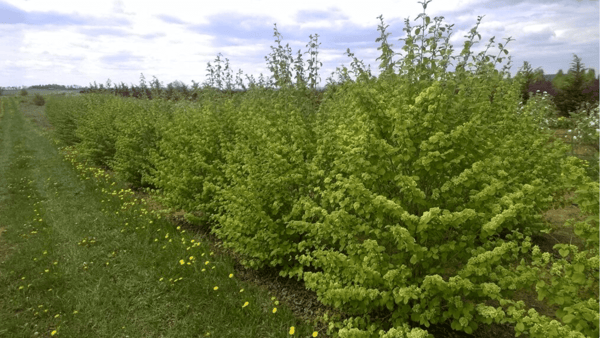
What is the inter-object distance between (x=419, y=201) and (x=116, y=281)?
156 inches

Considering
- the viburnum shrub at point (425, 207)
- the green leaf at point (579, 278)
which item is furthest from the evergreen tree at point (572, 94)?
the green leaf at point (579, 278)

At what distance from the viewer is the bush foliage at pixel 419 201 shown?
2.49 meters

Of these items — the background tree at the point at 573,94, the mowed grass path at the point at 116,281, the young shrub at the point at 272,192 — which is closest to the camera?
the mowed grass path at the point at 116,281

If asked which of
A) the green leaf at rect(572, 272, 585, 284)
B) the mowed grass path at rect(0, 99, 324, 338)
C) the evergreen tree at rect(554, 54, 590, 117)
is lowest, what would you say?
the mowed grass path at rect(0, 99, 324, 338)

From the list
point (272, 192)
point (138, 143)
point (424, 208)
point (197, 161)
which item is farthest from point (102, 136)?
point (424, 208)

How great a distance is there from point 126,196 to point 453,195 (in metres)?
7.03

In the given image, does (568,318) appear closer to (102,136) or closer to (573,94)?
(102,136)

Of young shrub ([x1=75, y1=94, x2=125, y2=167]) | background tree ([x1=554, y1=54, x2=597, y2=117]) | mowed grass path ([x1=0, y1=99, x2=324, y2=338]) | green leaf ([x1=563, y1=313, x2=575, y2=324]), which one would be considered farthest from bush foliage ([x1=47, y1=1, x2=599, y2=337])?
background tree ([x1=554, y1=54, x2=597, y2=117])

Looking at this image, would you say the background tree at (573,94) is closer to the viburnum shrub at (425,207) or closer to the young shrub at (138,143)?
the viburnum shrub at (425,207)

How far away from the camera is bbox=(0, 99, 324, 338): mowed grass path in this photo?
3.81 metres

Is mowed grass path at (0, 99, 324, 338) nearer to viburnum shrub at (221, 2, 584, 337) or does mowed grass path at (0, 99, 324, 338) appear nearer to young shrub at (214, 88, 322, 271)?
young shrub at (214, 88, 322, 271)

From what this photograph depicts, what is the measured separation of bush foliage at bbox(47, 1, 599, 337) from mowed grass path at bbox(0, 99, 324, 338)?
0.60 meters

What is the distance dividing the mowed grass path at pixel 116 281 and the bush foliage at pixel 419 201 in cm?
60

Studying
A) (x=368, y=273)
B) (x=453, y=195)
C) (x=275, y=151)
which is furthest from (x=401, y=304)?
(x=275, y=151)
